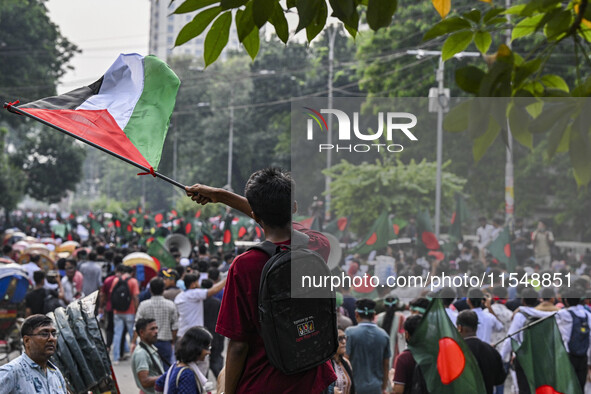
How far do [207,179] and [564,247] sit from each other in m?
58.1

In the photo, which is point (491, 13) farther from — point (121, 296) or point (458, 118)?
point (121, 296)

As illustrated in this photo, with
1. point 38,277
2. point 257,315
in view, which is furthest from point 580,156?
point 38,277

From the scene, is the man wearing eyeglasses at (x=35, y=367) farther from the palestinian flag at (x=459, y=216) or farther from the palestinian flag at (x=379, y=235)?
the palestinian flag at (x=459, y=216)

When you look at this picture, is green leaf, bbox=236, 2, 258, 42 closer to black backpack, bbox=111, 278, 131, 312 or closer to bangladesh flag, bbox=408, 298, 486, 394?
bangladesh flag, bbox=408, 298, 486, 394

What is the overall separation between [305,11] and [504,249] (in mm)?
1244

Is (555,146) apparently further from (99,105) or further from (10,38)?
(10,38)

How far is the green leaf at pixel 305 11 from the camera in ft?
8.32

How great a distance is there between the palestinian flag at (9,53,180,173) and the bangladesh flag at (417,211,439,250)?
1475 mm

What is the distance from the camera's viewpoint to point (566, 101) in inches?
102

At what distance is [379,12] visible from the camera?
8.45 feet

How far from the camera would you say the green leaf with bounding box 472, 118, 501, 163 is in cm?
257

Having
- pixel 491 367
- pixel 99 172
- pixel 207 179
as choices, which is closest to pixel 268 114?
pixel 207 179

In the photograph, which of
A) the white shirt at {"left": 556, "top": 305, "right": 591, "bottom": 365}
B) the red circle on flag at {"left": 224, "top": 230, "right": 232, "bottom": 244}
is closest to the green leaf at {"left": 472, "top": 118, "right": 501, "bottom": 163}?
the white shirt at {"left": 556, "top": 305, "right": 591, "bottom": 365}

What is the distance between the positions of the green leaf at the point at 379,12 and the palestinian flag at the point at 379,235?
2.68ft
